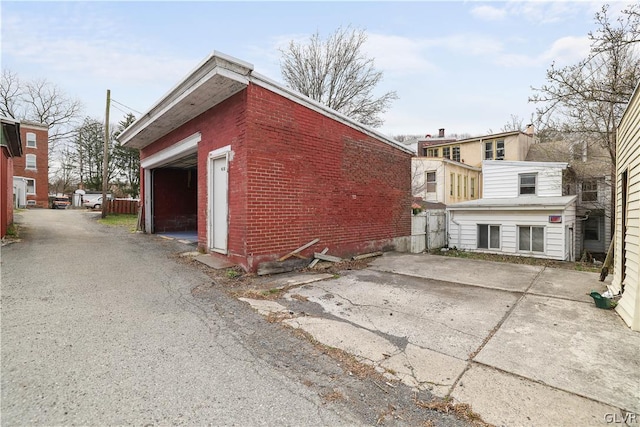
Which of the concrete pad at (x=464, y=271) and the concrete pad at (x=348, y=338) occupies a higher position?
the concrete pad at (x=348, y=338)

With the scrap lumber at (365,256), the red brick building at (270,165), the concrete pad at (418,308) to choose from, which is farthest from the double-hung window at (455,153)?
the concrete pad at (418,308)

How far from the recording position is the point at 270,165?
20.0ft

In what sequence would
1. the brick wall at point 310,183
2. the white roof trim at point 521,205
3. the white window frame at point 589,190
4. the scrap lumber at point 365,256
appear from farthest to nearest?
the white window frame at point 589,190, the white roof trim at point 521,205, the scrap lumber at point 365,256, the brick wall at point 310,183

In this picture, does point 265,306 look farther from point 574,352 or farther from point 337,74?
point 337,74

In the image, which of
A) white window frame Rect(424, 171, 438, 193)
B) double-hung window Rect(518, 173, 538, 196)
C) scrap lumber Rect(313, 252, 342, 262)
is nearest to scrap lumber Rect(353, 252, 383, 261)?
scrap lumber Rect(313, 252, 342, 262)

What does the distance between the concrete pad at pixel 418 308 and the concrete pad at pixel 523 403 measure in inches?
17.0

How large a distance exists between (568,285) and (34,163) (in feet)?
133

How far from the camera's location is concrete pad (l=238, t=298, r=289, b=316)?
3.94m

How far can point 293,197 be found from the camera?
6.50m

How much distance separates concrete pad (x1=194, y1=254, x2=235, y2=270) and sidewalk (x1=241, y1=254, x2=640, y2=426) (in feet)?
6.28

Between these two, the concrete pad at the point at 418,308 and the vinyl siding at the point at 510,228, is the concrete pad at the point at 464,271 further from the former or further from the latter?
the vinyl siding at the point at 510,228

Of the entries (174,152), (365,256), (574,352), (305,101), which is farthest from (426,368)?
(174,152)

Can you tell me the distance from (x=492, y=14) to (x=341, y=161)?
5.27 m

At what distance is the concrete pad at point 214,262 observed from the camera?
19.9 ft
